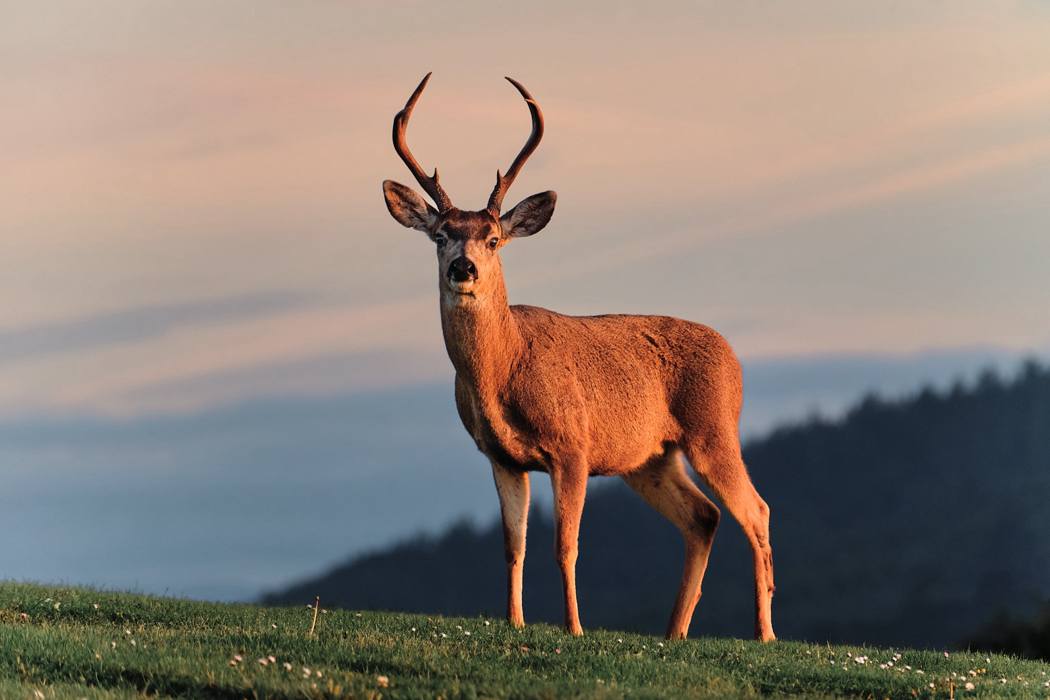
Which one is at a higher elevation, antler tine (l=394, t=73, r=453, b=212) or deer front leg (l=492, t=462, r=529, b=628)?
antler tine (l=394, t=73, r=453, b=212)

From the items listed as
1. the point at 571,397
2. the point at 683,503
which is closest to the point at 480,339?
the point at 571,397

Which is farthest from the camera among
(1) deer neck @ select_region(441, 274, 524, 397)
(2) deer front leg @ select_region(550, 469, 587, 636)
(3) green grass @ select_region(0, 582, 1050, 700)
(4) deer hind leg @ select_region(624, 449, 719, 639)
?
(4) deer hind leg @ select_region(624, 449, 719, 639)

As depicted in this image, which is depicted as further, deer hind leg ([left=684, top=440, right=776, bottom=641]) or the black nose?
deer hind leg ([left=684, top=440, right=776, bottom=641])

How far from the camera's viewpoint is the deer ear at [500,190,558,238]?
13148 mm

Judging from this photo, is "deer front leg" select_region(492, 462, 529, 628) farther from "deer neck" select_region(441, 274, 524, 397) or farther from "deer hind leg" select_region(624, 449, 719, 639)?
"deer hind leg" select_region(624, 449, 719, 639)

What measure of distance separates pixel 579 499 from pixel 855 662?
2.80 m

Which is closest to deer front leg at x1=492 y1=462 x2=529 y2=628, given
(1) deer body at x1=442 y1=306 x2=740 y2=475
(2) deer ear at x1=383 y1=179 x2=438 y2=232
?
(1) deer body at x1=442 y1=306 x2=740 y2=475

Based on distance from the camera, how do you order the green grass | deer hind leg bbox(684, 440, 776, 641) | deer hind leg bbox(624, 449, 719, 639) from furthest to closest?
1. deer hind leg bbox(624, 449, 719, 639)
2. deer hind leg bbox(684, 440, 776, 641)
3. the green grass

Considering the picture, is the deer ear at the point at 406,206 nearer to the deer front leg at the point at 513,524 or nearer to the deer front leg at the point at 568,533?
the deer front leg at the point at 513,524

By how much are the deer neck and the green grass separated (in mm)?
2314

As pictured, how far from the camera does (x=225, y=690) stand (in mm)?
9336

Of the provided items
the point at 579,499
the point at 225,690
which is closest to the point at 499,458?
the point at 579,499

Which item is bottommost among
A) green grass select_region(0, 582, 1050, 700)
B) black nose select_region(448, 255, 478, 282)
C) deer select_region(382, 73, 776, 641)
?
green grass select_region(0, 582, 1050, 700)

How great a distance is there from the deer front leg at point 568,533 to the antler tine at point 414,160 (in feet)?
9.36
